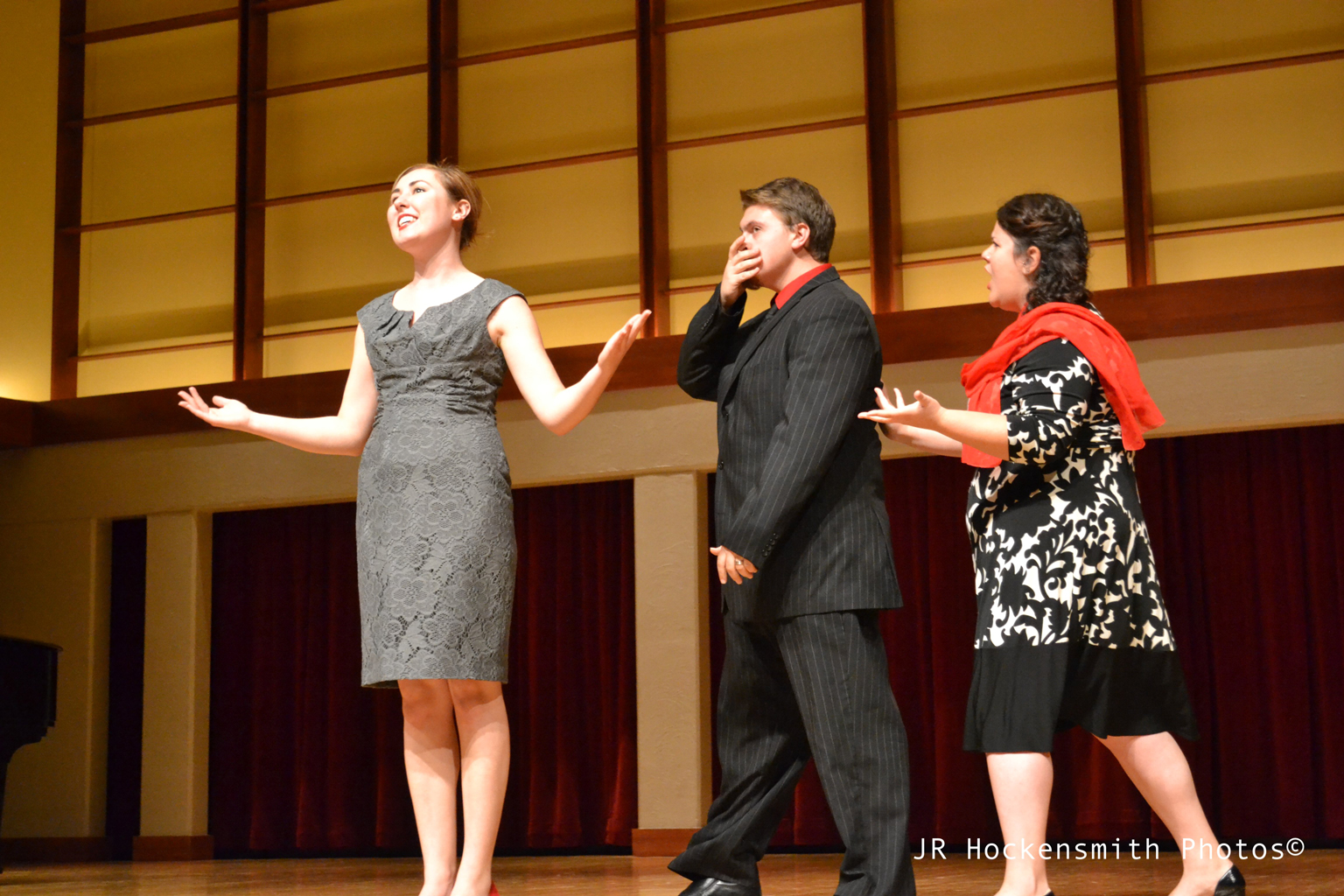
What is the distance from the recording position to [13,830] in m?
6.82

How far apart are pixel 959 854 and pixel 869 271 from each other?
8.18ft

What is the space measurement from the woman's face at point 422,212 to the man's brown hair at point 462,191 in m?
0.01

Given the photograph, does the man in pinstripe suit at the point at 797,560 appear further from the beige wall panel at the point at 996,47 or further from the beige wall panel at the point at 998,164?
the beige wall panel at the point at 996,47

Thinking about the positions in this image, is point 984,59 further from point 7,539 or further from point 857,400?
point 7,539

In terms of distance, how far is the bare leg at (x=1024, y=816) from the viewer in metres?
2.17

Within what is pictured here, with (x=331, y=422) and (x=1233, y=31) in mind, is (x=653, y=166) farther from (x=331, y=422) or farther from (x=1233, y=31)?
(x=331, y=422)

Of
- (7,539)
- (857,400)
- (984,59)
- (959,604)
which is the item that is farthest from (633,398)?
(857,400)

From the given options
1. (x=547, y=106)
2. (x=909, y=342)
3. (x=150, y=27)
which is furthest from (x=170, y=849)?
(x=150, y=27)

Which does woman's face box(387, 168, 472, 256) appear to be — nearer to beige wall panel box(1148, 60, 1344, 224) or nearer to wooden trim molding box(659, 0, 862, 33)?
beige wall panel box(1148, 60, 1344, 224)

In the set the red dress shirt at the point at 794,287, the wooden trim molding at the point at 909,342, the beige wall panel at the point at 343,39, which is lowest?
the red dress shirt at the point at 794,287

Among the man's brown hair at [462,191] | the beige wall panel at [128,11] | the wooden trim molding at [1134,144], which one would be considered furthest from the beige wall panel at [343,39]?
the man's brown hair at [462,191]

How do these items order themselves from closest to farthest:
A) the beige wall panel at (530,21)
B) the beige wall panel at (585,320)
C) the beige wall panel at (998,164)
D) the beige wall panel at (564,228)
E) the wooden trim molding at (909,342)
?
1. the wooden trim molding at (909,342)
2. the beige wall panel at (998,164)
3. the beige wall panel at (585,320)
4. the beige wall panel at (564,228)
5. the beige wall panel at (530,21)

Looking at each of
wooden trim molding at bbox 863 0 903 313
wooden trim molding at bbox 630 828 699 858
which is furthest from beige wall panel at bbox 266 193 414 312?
wooden trim molding at bbox 630 828 699 858

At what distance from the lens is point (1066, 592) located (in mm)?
2254
